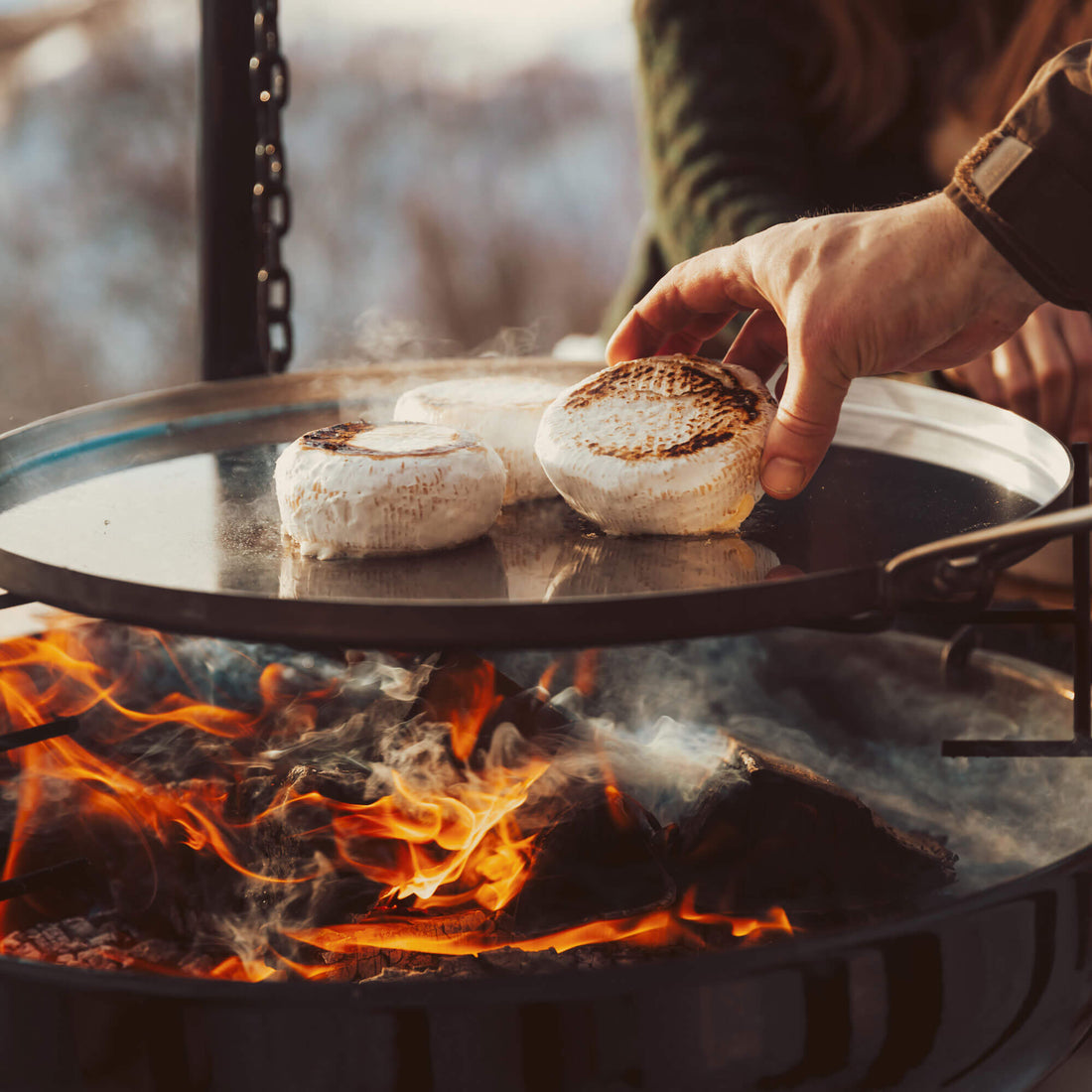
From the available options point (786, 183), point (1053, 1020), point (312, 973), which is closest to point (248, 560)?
point (312, 973)

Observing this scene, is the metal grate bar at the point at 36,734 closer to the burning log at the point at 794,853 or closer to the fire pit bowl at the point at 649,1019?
the fire pit bowl at the point at 649,1019

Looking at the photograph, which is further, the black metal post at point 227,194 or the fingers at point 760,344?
the black metal post at point 227,194

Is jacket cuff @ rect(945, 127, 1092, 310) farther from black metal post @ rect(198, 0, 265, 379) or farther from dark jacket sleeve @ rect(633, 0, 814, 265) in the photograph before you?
dark jacket sleeve @ rect(633, 0, 814, 265)

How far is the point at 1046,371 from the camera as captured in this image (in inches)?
66.1

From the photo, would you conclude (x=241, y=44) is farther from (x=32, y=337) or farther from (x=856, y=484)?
(x=32, y=337)

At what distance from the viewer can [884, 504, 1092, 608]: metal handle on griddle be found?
795mm

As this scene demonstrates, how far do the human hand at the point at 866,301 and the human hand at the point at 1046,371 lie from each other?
0.62 m

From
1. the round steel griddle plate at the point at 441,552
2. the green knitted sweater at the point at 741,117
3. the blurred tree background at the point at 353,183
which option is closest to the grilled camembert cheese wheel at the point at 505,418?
the round steel griddle plate at the point at 441,552

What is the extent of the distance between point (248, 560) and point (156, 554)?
0.08m

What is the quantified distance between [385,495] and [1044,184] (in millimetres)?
631

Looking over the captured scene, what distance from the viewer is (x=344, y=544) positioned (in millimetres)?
1048

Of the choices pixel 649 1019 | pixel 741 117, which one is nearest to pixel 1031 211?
pixel 649 1019

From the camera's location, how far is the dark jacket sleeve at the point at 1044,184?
97 cm

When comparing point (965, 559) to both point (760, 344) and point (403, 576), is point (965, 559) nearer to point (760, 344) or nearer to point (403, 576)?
point (403, 576)
